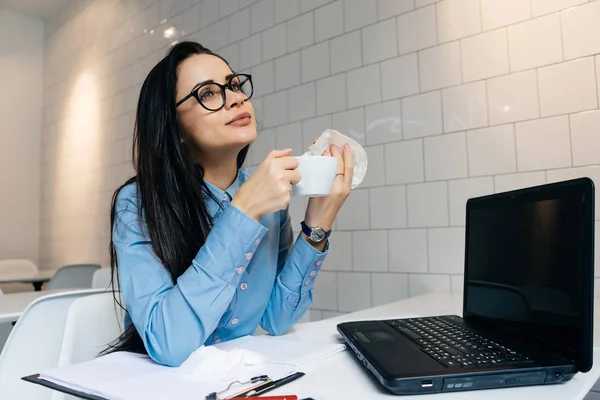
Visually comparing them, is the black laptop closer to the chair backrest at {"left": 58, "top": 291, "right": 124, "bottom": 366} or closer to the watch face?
the watch face

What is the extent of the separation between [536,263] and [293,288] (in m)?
0.45

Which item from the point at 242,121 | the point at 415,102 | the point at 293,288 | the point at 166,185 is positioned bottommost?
the point at 293,288

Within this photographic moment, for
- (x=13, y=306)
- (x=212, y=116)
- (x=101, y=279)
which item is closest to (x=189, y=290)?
(x=212, y=116)

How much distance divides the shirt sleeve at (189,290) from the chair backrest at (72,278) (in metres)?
1.78

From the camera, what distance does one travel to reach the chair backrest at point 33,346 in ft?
3.04

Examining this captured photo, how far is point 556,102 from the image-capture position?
1.24 metres

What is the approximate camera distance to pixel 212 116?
878 millimetres

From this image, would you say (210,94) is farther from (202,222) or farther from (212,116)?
(202,222)

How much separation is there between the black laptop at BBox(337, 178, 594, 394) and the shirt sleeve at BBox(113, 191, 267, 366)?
0.21 metres

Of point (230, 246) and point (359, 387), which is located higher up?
point (230, 246)

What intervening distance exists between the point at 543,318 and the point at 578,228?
5.3 inches

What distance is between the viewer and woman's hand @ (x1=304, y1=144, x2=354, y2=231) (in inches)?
33.7

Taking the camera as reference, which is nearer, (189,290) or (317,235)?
(189,290)

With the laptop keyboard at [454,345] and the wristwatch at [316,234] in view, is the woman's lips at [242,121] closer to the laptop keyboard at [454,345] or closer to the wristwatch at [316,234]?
the wristwatch at [316,234]
